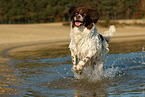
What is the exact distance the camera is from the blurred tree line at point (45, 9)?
3997 cm

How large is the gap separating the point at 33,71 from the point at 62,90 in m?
2.67

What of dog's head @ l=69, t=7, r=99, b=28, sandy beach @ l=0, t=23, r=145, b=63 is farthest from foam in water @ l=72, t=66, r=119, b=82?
sandy beach @ l=0, t=23, r=145, b=63

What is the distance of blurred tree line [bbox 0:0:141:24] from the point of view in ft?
131

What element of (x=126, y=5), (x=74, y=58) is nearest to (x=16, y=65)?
(x=74, y=58)

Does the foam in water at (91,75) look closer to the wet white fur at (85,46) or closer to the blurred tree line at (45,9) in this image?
the wet white fur at (85,46)

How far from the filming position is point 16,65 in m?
9.99

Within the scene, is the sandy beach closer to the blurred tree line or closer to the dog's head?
the dog's head

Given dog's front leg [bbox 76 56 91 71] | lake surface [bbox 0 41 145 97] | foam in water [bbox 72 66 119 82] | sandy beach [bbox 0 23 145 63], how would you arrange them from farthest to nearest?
sandy beach [bbox 0 23 145 63] < foam in water [bbox 72 66 119 82] < dog's front leg [bbox 76 56 91 71] < lake surface [bbox 0 41 145 97]

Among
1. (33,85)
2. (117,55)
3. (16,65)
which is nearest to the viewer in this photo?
(33,85)

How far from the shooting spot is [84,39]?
6992 millimetres

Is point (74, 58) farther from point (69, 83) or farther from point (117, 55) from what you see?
point (117, 55)

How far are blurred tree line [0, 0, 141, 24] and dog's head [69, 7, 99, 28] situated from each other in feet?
102

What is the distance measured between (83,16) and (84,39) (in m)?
0.53

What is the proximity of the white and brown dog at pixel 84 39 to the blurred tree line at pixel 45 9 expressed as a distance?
3090 centimetres
